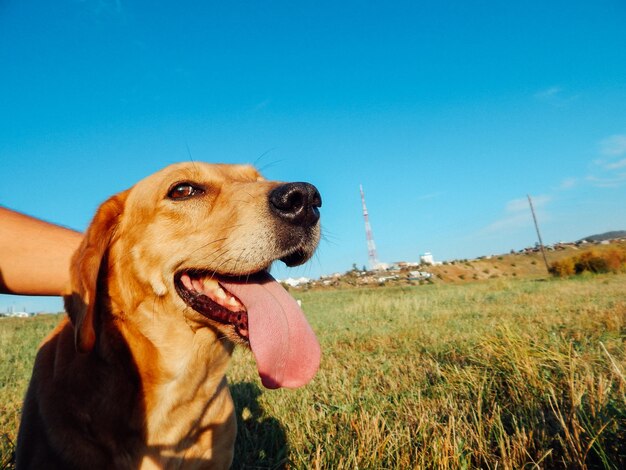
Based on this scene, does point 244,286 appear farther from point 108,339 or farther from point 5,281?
point 5,281

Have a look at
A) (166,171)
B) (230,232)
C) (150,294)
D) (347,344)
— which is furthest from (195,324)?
(347,344)

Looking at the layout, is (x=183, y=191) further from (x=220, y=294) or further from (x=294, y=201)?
(x=294, y=201)

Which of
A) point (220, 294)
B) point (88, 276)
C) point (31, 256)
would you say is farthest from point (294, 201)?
point (31, 256)

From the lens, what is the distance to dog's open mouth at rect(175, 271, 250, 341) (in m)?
2.29

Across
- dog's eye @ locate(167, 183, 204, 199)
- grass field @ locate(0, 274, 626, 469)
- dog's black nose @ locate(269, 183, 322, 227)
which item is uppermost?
dog's eye @ locate(167, 183, 204, 199)

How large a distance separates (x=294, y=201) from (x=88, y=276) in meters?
1.27

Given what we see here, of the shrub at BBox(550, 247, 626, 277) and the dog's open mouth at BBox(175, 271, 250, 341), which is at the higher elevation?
the dog's open mouth at BBox(175, 271, 250, 341)

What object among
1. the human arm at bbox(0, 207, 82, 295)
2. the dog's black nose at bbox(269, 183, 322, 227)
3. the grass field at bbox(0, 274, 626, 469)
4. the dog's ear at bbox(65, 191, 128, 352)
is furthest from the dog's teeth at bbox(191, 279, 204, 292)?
the grass field at bbox(0, 274, 626, 469)

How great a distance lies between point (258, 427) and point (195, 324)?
133 cm

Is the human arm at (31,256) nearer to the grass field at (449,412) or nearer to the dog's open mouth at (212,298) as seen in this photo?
the dog's open mouth at (212,298)

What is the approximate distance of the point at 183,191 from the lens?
107 inches

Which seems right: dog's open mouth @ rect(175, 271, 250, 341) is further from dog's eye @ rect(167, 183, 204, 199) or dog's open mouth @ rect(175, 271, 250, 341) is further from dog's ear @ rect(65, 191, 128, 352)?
dog's eye @ rect(167, 183, 204, 199)

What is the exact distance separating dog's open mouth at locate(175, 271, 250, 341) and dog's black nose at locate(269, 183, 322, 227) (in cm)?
51

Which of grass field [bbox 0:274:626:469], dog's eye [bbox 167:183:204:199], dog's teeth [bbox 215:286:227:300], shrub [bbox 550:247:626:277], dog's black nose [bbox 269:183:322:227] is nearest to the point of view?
grass field [bbox 0:274:626:469]
